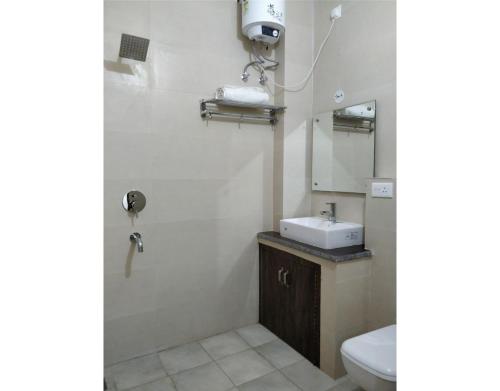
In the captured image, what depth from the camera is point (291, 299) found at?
2.35 m

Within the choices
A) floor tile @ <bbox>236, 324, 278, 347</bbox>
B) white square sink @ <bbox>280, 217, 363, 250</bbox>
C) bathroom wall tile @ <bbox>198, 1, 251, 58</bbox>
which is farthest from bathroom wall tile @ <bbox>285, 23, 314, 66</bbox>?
floor tile @ <bbox>236, 324, 278, 347</bbox>

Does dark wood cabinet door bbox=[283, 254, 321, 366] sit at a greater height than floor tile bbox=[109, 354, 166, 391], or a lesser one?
greater

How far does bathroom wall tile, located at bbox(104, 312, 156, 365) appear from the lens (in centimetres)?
217

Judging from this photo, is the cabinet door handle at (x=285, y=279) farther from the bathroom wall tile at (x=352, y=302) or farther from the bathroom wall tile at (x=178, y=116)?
the bathroom wall tile at (x=178, y=116)

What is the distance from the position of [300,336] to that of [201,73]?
2.02 m

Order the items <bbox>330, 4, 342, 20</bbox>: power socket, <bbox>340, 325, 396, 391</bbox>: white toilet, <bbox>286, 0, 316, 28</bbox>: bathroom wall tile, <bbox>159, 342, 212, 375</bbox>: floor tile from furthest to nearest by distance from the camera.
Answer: <bbox>286, 0, 316, 28</bbox>: bathroom wall tile, <bbox>330, 4, 342, 20</bbox>: power socket, <bbox>159, 342, 212, 375</bbox>: floor tile, <bbox>340, 325, 396, 391</bbox>: white toilet

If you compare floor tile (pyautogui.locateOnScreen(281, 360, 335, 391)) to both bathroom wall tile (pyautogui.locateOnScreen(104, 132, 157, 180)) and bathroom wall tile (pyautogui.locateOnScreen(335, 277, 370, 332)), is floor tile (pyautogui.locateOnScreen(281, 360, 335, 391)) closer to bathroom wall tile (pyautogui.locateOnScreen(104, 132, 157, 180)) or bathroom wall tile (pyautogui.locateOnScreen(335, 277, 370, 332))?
bathroom wall tile (pyautogui.locateOnScreen(335, 277, 370, 332))

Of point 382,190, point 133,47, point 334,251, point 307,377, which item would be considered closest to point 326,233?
point 334,251

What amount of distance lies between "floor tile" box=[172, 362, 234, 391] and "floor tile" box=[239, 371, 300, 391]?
0.37 ft
